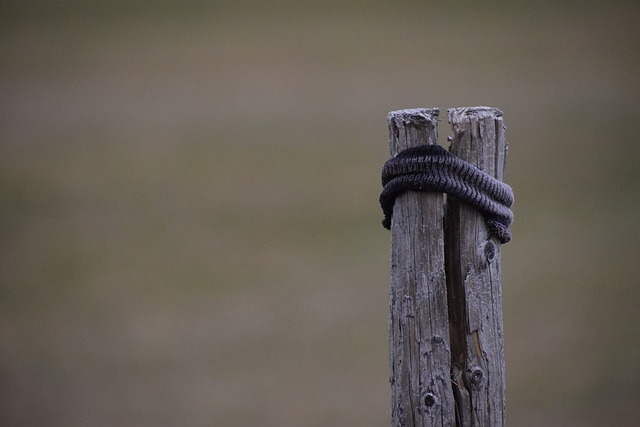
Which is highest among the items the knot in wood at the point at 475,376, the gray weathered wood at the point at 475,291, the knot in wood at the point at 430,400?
the gray weathered wood at the point at 475,291

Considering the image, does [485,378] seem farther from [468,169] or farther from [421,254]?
[468,169]

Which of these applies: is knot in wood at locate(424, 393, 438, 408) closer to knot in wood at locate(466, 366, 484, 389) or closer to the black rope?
knot in wood at locate(466, 366, 484, 389)

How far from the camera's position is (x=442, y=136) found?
3.88m

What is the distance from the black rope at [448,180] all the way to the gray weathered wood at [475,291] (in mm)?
29

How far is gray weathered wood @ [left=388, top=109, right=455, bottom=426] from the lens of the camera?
4.72ft

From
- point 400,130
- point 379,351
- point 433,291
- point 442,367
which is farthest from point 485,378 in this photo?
point 379,351

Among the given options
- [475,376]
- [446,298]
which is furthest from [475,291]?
[475,376]

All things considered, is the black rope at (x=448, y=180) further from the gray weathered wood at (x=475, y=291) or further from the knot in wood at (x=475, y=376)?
the knot in wood at (x=475, y=376)

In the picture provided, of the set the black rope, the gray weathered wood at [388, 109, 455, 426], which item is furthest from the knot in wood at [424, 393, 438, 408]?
the black rope

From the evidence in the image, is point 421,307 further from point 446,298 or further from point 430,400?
point 430,400

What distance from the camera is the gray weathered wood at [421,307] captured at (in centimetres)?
144

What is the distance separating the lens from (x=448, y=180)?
1.43m

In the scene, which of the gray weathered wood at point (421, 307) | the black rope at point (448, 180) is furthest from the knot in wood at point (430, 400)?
the black rope at point (448, 180)

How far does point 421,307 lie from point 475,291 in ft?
0.36
